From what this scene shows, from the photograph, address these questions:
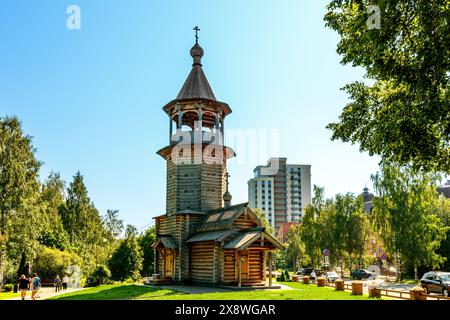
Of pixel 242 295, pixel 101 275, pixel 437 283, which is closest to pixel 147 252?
pixel 101 275

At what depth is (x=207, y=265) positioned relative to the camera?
28766 millimetres

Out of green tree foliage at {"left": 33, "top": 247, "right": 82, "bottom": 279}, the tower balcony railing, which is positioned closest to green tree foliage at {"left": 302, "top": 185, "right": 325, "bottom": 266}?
the tower balcony railing

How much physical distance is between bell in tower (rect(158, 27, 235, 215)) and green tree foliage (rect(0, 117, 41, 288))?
1130 centimetres

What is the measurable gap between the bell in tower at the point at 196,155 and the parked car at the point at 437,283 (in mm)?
16070

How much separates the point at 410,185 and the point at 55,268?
36302 millimetres

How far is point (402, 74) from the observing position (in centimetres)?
1337

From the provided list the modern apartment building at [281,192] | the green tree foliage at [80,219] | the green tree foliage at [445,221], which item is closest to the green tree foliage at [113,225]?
the green tree foliage at [80,219]

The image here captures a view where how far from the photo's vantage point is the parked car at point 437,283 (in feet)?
75.7

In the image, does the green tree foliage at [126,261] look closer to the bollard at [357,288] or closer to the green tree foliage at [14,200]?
the green tree foliage at [14,200]

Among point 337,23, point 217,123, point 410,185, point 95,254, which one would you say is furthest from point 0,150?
point 410,185

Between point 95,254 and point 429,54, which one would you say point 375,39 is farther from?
point 95,254

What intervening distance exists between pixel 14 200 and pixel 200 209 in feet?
49.3

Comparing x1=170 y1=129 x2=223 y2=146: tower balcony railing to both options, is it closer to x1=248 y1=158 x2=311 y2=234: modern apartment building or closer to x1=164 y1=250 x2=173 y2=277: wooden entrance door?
x1=164 y1=250 x2=173 y2=277: wooden entrance door

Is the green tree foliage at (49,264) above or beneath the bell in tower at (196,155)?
beneath
